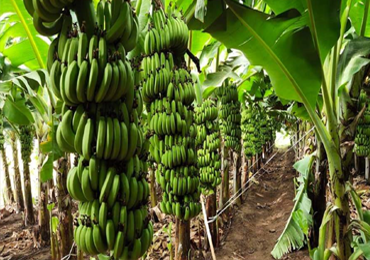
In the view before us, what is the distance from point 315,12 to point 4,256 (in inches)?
188

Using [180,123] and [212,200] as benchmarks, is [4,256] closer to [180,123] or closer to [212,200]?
[212,200]

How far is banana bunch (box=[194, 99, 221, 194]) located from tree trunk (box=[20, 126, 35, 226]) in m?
4.33

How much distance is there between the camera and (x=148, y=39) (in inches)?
68.3

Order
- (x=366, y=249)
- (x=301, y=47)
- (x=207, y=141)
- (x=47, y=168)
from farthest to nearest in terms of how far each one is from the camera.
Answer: (x=207, y=141), (x=47, y=168), (x=301, y=47), (x=366, y=249)

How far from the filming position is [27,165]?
5727 mm

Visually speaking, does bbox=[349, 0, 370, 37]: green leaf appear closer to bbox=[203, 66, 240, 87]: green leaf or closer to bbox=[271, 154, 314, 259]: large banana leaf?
bbox=[203, 66, 240, 87]: green leaf

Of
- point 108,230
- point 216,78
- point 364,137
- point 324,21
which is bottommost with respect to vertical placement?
point 364,137

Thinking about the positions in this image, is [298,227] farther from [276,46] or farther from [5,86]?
[5,86]

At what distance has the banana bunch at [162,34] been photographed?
172 centimetres

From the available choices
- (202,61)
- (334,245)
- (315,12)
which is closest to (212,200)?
(202,61)

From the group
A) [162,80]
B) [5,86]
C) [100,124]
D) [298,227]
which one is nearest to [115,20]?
[100,124]

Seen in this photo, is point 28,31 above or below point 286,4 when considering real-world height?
above

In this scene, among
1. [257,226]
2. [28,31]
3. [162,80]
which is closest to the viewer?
[162,80]

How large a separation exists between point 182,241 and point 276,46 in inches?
58.4
